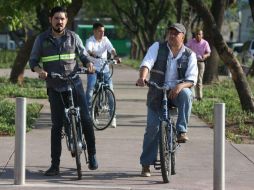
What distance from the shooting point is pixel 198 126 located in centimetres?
1205

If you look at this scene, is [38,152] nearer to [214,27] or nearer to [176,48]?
[176,48]

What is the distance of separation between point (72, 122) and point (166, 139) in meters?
1.08

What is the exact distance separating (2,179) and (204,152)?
10.3ft

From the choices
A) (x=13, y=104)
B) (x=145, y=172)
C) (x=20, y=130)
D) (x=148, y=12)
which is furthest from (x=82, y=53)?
(x=148, y=12)

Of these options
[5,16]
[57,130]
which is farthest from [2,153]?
[5,16]

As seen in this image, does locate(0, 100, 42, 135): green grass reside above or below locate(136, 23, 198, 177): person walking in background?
below

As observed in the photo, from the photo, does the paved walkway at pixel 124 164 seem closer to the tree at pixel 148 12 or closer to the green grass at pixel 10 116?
the green grass at pixel 10 116

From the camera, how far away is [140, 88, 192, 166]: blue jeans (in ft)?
24.1

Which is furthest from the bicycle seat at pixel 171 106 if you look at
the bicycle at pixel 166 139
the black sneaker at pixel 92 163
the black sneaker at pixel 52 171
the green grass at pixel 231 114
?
the green grass at pixel 231 114

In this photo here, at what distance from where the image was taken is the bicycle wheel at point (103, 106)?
444 inches

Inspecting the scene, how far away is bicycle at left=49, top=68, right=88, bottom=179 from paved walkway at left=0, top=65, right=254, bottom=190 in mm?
341

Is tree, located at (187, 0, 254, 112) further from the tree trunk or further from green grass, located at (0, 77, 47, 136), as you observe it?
the tree trunk

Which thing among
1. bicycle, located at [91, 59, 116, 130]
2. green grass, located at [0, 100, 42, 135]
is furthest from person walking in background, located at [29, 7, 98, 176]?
bicycle, located at [91, 59, 116, 130]

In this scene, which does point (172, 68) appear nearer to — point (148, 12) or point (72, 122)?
point (72, 122)
